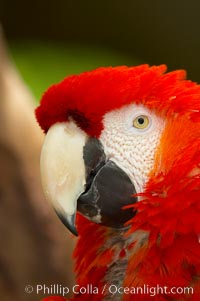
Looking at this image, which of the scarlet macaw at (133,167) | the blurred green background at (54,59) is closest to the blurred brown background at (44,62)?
the blurred green background at (54,59)

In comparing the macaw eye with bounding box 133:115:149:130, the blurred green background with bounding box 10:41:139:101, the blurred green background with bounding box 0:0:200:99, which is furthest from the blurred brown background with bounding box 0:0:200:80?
the macaw eye with bounding box 133:115:149:130

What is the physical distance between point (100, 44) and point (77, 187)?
2.28 meters

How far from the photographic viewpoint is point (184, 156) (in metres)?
1.02

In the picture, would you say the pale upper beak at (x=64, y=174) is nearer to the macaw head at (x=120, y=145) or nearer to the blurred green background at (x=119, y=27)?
the macaw head at (x=120, y=145)

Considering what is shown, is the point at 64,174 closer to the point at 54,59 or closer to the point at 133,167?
the point at 133,167

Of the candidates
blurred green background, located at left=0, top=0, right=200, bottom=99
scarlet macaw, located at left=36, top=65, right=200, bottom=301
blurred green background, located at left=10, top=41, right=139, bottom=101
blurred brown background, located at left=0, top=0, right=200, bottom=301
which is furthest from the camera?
blurred green background, located at left=0, top=0, right=200, bottom=99

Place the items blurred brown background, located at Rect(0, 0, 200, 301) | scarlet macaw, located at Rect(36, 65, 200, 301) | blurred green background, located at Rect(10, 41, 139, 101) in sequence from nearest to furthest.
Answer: scarlet macaw, located at Rect(36, 65, 200, 301) → blurred brown background, located at Rect(0, 0, 200, 301) → blurred green background, located at Rect(10, 41, 139, 101)

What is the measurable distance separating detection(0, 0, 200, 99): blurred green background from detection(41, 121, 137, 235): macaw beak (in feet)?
7.02

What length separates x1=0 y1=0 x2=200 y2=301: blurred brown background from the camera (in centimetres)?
163

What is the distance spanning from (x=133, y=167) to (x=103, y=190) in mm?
68

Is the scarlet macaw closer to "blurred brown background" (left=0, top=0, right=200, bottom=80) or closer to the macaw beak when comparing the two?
the macaw beak

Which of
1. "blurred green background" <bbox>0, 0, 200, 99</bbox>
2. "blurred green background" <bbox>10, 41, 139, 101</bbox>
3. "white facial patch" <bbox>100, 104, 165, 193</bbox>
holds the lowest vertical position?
"white facial patch" <bbox>100, 104, 165, 193</bbox>

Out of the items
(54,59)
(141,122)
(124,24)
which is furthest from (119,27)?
(141,122)

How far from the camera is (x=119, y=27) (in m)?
3.32
